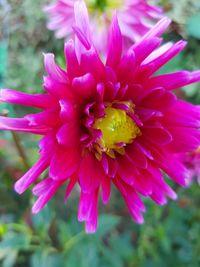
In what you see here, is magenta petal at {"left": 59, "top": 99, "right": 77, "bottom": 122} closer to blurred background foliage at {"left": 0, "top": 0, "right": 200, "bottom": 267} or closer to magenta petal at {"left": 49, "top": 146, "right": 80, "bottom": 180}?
magenta petal at {"left": 49, "top": 146, "right": 80, "bottom": 180}

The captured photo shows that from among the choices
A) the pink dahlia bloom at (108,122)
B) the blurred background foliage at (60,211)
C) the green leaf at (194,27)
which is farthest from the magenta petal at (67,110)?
the green leaf at (194,27)

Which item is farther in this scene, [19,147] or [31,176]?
[19,147]

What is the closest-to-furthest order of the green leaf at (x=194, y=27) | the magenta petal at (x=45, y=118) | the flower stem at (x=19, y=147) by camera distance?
the magenta petal at (x=45, y=118)
the flower stem at (x=19, y=147)
the green leaf at (x=194, y=27)

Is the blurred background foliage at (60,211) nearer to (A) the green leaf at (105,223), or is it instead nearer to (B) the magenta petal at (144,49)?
(A) the green leaf at (105,223)

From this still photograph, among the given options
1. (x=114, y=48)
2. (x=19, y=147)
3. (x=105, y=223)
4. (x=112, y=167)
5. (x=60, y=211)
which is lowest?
(x=60, y=211)

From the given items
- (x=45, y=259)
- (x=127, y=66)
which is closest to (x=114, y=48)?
(x=127, y=66)

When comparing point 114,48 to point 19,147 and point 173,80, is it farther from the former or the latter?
point 19,147

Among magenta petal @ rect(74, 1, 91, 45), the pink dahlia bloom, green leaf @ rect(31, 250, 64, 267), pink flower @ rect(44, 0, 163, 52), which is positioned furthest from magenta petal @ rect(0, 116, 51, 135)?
green leaf @ rect(31, 250, 64, 267)
